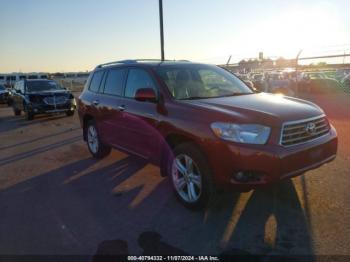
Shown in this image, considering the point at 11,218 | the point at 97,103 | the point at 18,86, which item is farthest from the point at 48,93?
the point at 11,218

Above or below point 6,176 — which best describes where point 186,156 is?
above

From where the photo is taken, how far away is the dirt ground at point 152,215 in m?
3.55

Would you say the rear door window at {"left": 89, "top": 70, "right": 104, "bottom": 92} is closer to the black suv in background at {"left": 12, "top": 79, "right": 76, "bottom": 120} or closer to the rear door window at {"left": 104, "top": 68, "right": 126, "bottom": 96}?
the rear door window at {"left": 104, "top": 68, "right": 126, "bottom": 96}

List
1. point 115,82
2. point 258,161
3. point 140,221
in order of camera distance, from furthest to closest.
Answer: point 115,82 → point 140,221 → point 258,161

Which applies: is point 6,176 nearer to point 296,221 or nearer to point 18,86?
point 296,221

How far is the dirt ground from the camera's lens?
3.55 metres

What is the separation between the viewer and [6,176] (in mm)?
6215

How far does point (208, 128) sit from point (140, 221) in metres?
1.35

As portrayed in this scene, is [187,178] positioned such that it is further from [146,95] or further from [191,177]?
[146,95]

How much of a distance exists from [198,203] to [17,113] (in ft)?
48.9

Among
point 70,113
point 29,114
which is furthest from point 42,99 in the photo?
point 70,113

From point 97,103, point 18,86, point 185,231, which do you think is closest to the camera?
point 185,231

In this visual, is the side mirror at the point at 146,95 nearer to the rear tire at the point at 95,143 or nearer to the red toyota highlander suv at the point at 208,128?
the red toyota highlander suv at the point at 208,128

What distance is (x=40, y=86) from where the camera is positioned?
15414mm
